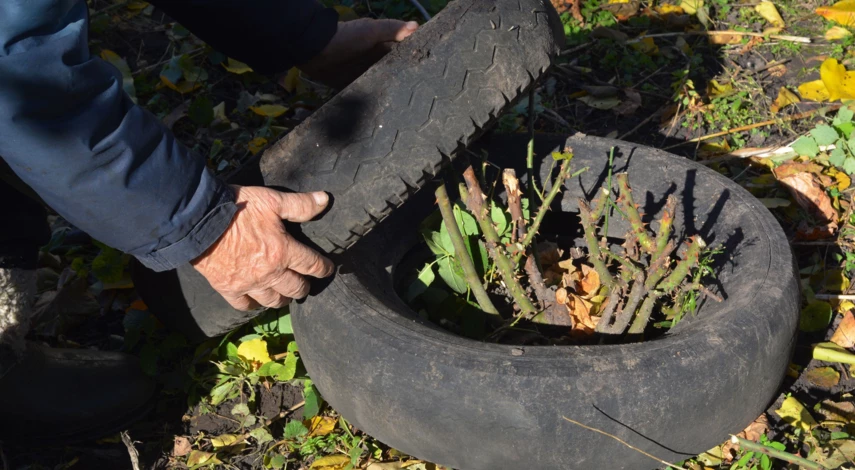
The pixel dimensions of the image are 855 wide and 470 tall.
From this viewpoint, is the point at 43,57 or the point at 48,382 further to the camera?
the point at 48,382

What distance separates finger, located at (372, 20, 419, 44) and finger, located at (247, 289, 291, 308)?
100 centimetres

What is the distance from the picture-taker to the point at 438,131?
2.10m

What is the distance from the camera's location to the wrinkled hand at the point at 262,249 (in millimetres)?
2020

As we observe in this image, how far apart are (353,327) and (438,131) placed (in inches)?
22.3

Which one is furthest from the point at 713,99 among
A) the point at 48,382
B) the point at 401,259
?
the point at 48,382

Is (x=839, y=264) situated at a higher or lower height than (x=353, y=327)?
lower

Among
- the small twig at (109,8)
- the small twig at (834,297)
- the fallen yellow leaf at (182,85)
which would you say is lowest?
the small twig at (834,297)

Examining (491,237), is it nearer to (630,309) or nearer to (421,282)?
(421,282)

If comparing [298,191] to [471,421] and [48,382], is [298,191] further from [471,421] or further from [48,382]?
[48,382]

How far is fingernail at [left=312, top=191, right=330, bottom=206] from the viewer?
210 centimetres

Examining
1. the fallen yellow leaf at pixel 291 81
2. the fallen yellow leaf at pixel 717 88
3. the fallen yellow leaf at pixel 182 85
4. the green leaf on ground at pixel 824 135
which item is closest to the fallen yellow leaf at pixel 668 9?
the fallen yellow leaf at pixel 717 88

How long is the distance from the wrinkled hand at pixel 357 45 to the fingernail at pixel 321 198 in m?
0.80

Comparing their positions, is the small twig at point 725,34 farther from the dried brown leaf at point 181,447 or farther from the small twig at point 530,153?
the dried brown leaf at point 181,447

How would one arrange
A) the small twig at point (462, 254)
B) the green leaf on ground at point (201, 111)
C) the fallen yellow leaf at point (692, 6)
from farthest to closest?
the fallen yellow leaf at point (692, 6)
the green leaf on ground at point (201, 111)
the small twig at point (462, 254)
